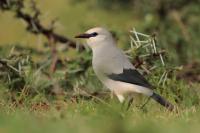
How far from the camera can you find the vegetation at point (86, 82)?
552 centimetres

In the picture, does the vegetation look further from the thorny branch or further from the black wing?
the black wing

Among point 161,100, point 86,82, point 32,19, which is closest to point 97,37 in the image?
point 161,100

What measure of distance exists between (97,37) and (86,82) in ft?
4.39

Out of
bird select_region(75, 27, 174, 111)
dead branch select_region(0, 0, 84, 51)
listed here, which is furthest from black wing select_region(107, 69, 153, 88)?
dead branch select_region(0, 0, 84, 51)

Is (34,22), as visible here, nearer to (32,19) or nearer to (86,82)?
(32,19)

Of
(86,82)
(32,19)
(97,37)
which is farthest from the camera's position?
(32,19)

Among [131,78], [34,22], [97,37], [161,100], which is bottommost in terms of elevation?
[161,100]

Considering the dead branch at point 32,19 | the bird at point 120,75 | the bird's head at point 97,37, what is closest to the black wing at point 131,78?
the bird at point 120,75

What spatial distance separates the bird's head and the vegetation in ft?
1.83

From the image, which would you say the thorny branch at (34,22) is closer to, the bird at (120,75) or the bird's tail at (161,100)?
the bird at (120,75)

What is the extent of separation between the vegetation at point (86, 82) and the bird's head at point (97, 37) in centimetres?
56

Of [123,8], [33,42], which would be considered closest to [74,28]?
[33,42]

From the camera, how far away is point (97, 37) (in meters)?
7.80

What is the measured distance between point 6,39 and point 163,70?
1177 cm
